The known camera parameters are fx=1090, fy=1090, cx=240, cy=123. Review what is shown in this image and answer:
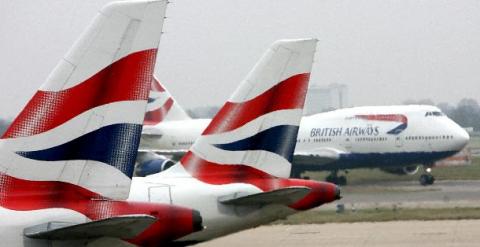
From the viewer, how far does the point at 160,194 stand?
17.9m

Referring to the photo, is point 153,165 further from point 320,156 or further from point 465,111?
point 465,111

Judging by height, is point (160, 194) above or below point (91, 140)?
below

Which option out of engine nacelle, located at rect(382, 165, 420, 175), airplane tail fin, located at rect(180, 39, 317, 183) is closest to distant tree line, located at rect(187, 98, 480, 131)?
engine nacelle, located at rect(382, 165, 420, 175)

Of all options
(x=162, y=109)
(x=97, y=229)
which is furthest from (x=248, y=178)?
(x=162, y=109)

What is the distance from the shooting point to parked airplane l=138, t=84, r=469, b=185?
59.5 metres

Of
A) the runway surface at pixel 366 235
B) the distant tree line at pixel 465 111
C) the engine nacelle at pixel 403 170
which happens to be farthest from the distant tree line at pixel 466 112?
the runway surface at pixel 366 235

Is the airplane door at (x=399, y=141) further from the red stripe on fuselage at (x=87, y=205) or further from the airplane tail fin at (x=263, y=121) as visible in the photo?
the red stripe on fuselage at (x=87, y=205)

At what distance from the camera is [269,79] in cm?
2106

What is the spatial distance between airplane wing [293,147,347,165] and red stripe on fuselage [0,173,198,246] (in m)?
48.2

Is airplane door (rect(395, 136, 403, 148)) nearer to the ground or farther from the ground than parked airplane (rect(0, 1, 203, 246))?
nearer to the ground

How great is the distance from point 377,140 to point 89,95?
48.4 meters

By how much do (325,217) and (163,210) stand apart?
24735 mm

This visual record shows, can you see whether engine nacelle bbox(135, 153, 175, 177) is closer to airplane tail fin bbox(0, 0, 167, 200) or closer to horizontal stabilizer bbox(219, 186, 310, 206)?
horizontal stabilizer bbox(219, 186, 310, 206)

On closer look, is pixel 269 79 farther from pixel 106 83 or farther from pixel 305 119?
pixel 305 119
